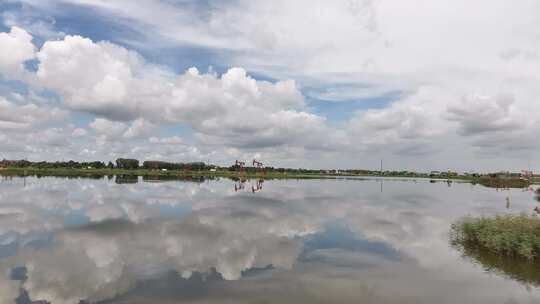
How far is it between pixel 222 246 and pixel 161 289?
10.6m

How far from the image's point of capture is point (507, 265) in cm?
2519

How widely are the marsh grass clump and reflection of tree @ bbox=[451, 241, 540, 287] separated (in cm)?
61

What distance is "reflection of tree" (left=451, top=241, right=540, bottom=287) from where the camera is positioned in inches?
878

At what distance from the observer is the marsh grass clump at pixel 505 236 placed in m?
26.5

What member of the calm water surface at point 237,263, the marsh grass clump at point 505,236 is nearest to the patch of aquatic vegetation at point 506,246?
the marsh grass clump at point 505,236

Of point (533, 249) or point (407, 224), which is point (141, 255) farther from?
point (407, 224)

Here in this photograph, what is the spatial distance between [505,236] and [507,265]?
3.46 m

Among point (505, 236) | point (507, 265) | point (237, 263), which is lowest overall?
point (237, 263)

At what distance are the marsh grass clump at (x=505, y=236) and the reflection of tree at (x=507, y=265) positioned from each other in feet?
2.01

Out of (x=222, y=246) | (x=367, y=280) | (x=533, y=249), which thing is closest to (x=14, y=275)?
(x=222, y=246)

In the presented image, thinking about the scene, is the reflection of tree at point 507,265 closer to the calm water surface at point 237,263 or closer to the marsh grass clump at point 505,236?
the calm water surface at point 237,263

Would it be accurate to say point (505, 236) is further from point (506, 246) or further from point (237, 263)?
point (237, 263)

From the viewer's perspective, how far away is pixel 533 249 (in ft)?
86.3

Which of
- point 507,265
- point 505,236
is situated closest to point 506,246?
point 505,236
